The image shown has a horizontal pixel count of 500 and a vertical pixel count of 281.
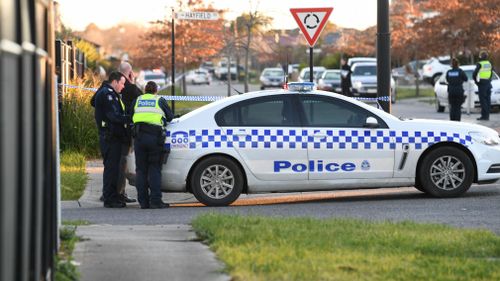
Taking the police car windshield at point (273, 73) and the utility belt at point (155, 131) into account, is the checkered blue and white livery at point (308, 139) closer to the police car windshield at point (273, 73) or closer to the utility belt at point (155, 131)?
the utility belt at point (155, 131)

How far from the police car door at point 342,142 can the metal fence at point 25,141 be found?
6.67m

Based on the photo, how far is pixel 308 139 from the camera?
12.8 metres

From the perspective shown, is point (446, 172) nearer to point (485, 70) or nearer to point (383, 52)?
point (383, 52)

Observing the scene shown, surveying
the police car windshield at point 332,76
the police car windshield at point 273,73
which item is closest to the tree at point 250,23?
the police car windshield at point 332,76

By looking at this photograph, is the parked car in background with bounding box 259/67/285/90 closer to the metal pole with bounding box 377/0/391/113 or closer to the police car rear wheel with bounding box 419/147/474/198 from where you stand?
the metal pole with bounding box 377/0/391/113

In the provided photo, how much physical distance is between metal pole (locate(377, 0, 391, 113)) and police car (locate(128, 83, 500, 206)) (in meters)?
4.05

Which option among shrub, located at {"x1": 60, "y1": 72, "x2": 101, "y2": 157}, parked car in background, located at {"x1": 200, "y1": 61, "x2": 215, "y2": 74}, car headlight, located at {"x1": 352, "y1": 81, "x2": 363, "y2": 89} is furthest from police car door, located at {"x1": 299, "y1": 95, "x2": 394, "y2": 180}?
parked car in background, located at {"x1": 200, "y1": 61, "x2": 215, "y2": 74}

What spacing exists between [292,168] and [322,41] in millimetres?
69077

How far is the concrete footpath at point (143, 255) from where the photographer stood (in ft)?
24.4

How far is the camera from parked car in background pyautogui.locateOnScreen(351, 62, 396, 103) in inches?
1709

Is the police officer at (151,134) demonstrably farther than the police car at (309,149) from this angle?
No

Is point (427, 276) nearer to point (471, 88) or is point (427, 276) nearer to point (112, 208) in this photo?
point (112, 208)

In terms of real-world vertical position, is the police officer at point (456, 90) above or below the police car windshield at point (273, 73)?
below

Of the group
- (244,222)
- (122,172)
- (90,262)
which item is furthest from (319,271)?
(122,172)
